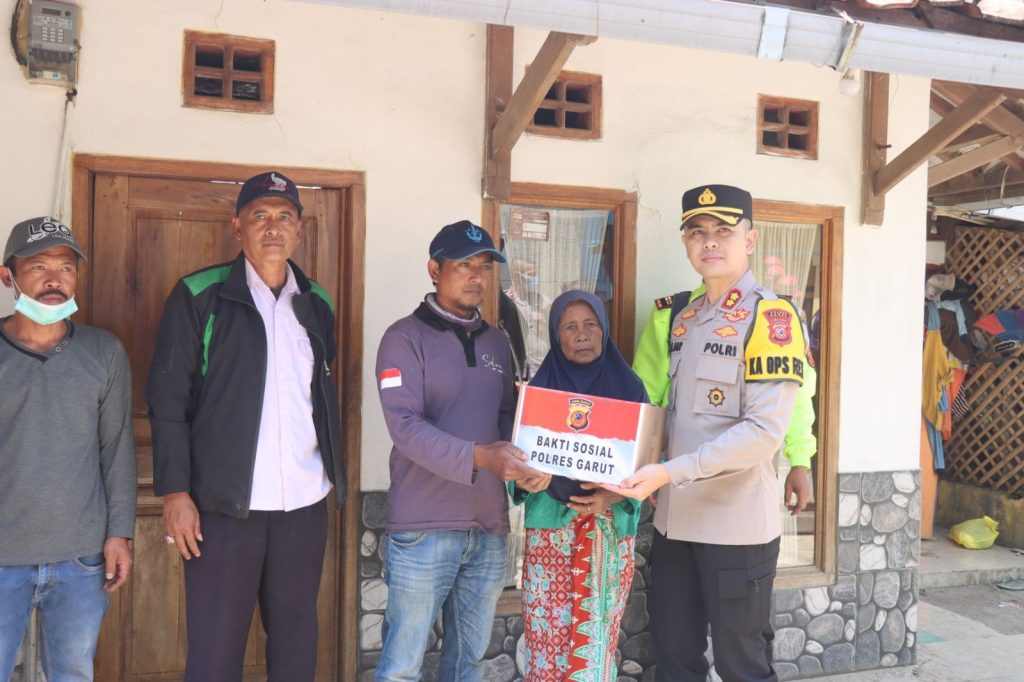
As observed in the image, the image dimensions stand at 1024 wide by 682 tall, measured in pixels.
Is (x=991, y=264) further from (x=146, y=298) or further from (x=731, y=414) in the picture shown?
(x=146, y=298)

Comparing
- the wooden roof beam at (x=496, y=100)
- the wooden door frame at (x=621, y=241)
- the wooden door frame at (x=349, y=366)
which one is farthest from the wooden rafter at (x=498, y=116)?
the wooden door frame at (x=349, y=366)

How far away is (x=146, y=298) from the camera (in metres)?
3.34

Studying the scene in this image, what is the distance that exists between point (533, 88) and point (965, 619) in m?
4.27

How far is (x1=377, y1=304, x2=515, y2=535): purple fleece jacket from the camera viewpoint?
109 inches

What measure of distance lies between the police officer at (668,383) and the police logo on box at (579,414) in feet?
2.23

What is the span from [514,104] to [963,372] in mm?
5543

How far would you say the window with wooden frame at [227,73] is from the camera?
3.33 metres

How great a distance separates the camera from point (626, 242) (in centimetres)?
392

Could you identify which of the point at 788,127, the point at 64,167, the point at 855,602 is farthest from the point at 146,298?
the point at 855,602

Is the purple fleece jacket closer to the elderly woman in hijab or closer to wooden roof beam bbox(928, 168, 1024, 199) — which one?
the elderly woman in hijab

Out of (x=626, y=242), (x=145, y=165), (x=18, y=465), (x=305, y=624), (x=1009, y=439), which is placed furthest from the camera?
(x=1009, y=439)

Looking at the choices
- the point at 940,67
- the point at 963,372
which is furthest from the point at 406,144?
the point at 963,372

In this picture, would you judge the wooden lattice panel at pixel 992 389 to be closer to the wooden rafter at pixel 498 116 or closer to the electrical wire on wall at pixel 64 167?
the wooden rafter at pixel 498 116

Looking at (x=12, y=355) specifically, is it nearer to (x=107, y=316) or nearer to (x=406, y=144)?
(x=107, y=316)
